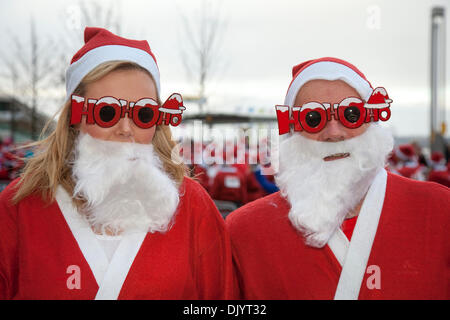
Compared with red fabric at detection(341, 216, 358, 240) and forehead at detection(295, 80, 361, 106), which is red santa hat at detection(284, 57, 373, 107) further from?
red fabric at detection(341, 216, 358, 240)

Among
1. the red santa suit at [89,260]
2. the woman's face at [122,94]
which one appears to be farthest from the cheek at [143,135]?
the red santa suit at [89,260]

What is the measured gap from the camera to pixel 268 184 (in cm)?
680

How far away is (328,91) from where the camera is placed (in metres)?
2.23

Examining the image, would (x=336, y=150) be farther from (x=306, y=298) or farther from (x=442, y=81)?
(x=442, y=81)

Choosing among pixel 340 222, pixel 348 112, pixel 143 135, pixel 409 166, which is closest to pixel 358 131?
pixel 348 112

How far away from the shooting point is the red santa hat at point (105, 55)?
6.85 ft

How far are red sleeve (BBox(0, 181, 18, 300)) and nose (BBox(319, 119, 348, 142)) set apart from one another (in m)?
1.49

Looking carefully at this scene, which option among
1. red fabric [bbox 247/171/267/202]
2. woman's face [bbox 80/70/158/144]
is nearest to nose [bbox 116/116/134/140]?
woman's face [bbox 80/70/158/144]

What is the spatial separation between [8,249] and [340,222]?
4.91 ft

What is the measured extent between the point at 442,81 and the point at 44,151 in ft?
42.5

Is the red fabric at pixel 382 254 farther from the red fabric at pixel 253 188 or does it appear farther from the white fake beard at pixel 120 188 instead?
the red fabric at pixel 253 188

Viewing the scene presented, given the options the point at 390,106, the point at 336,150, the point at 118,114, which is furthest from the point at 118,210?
the point at 390,106

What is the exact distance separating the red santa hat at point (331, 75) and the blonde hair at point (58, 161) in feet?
2.41

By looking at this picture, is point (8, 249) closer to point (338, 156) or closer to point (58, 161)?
point (58, 161)
